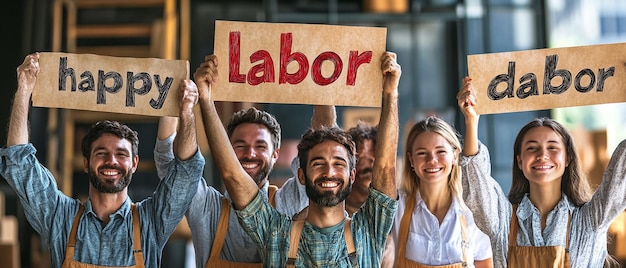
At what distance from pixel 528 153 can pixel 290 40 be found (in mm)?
862

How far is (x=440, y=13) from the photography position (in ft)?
19.2

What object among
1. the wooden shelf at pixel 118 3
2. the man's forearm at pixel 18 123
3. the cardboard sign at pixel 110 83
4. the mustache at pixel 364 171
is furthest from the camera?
the wooden shelf at pixel 118 3

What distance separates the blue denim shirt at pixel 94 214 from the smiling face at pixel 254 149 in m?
0.25

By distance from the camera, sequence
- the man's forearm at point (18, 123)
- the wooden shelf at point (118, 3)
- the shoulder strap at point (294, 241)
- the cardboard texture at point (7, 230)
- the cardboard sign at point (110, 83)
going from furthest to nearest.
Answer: the wooden shelf at point (118, 3) → the cardboard texture at point (7, 230) → the cardboard sign at point (110, 83) → the man's forearm at point (18, 123) → the shoulder strap at point (294, 241)

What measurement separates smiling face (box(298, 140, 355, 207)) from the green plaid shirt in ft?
0.28

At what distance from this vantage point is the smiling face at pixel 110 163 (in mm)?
2805

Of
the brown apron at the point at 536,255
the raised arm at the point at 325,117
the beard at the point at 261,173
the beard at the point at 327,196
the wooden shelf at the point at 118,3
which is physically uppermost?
the wooden shelf at the point at 118,3

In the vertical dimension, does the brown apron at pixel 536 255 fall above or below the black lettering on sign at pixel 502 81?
below

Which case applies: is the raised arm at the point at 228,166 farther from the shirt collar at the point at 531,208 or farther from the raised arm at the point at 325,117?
the shirt collar at the point at 531,208

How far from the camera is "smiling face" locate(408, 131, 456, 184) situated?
295 centimetres

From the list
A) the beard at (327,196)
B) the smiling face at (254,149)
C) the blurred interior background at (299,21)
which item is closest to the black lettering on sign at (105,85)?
the smiling face at (254,149)

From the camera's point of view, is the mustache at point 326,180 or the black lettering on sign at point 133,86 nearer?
the mustache at point 326,180

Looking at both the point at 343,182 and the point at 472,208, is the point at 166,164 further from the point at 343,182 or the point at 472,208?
the point at 472,208

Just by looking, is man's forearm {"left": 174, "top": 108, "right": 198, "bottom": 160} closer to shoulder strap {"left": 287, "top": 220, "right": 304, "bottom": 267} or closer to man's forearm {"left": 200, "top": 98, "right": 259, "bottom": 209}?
man's forearm {"left": 200, "top": 98, "right": 259, "bottom": 209}
